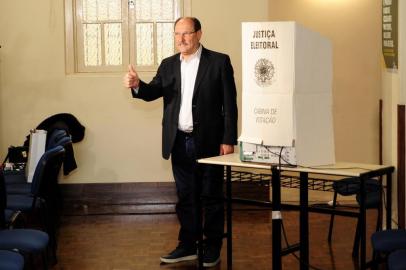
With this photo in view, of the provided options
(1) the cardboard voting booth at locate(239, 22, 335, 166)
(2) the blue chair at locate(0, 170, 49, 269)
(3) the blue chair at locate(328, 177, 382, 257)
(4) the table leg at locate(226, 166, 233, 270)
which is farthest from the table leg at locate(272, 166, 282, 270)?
(2) the blue chair at locate(0, 170, 49, 269)

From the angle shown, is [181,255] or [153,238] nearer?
[181,255]

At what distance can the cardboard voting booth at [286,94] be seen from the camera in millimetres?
4230

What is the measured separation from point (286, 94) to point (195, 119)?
1205mm

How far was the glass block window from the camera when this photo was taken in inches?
289

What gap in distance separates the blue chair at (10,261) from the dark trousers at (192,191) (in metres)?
1.65

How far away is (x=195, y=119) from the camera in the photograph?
534 centimetres

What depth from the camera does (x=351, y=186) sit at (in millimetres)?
5699

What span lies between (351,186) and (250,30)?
72.4 inches

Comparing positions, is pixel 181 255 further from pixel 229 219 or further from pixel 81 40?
pixel 81 40

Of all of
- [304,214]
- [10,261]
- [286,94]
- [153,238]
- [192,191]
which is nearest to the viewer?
[10,261]

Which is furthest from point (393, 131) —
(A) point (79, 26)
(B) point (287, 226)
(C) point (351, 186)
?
(A) point (79, 26)

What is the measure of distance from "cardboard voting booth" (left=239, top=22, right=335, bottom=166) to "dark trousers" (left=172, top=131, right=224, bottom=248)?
950mm

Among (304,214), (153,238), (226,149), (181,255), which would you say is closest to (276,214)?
(304,214)

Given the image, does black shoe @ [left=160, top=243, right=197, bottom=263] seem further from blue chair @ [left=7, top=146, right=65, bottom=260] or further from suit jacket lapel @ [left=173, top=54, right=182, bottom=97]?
suit jacket lapel @ [left=173, top=54, right=182, bottom=97]
